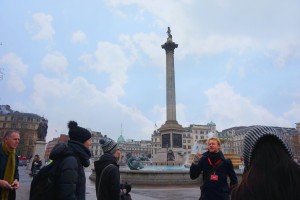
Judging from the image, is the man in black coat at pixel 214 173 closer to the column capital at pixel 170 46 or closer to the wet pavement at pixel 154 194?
the wet pavement at pixel 154 194

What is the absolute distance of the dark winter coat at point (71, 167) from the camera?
138 inches

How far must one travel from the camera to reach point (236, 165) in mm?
24312

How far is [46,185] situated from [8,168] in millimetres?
1807

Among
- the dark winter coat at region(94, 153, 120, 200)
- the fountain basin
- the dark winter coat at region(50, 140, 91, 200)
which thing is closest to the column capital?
the fountain basin

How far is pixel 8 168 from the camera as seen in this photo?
4.96 m

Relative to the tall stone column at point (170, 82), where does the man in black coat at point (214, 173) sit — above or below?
below

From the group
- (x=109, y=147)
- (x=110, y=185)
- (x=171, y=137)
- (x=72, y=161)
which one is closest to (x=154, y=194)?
(x=109, y=147)

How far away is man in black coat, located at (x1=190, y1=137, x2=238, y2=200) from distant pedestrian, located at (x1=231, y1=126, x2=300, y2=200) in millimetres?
2919

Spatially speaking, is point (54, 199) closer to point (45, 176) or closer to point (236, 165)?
point (45, 176)

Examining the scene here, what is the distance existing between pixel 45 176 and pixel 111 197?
4.55 feet

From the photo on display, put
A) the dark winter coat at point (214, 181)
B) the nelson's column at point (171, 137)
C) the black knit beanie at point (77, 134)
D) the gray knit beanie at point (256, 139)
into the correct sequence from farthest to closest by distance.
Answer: the nelson's column at point (171, 137)
the dark winter coat at point (214, 181)
the black knit beanie at point (77, 134)
the gray knit beanie at point (256, 139)

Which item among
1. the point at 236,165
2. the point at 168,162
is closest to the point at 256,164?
the point at 236,165

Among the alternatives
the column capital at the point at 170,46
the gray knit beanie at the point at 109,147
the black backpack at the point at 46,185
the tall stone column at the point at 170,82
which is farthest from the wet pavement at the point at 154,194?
the column capital at the point at 170,46

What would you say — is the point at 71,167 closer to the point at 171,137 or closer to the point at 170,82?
the point at 171,137
